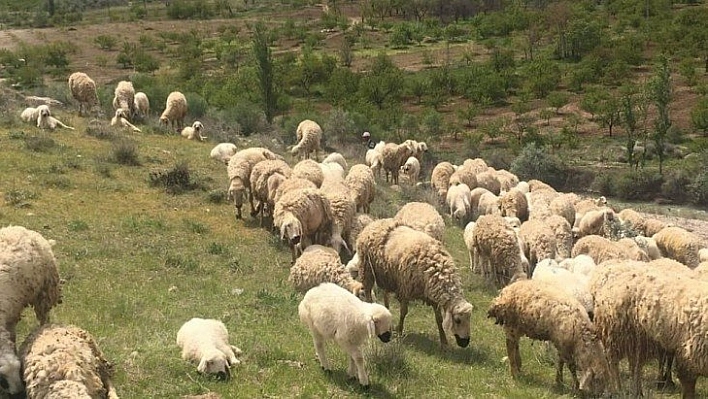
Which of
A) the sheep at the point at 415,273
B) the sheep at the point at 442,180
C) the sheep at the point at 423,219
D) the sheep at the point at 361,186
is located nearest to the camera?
the sheep at the point at 415,273

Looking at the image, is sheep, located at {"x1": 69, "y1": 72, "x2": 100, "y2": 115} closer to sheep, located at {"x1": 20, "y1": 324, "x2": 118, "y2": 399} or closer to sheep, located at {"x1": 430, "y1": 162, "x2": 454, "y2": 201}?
sheep, located at {"x1": 430, "y1": 162, "x2": 454, "y2": 201}

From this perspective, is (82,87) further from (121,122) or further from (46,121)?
(46,121)

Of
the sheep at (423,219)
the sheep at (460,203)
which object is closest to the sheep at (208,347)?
the sheep at (423,219)

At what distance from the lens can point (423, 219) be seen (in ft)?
47.9

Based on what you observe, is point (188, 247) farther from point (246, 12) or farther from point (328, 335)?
point (246, 12)

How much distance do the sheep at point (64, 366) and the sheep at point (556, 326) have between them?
524 centimetres

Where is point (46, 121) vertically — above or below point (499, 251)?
above

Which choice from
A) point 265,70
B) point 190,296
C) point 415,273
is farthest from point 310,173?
point 265,70

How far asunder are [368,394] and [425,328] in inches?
146

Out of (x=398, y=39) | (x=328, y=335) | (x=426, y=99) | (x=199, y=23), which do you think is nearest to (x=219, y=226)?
(x=328, y=335)

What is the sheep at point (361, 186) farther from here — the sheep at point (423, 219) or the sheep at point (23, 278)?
the sheep at point (23, 278)

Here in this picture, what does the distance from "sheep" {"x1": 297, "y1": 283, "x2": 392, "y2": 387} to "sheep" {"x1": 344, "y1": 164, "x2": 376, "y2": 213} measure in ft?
29.2

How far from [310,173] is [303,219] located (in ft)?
11.7

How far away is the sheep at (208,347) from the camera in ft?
25.2
